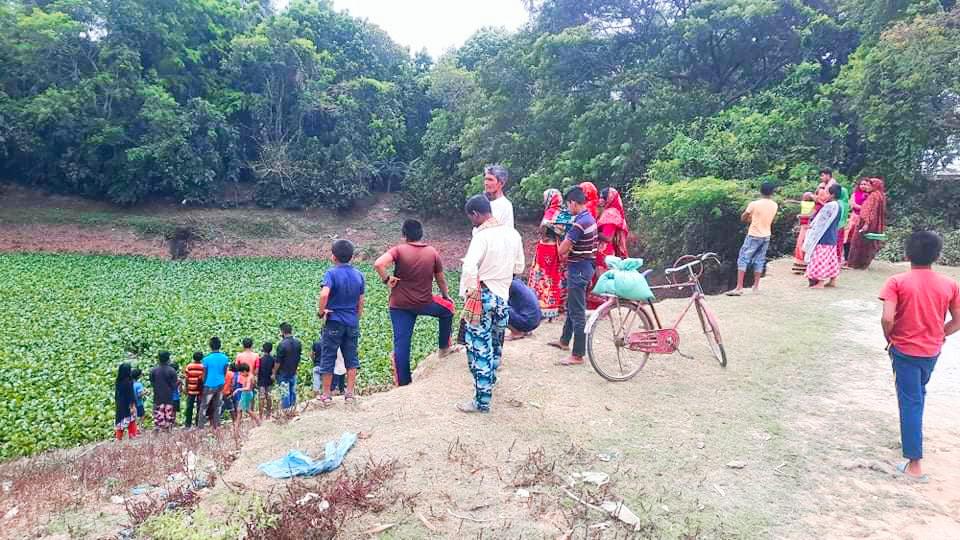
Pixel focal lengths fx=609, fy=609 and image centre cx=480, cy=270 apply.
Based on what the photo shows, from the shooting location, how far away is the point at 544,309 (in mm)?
7082

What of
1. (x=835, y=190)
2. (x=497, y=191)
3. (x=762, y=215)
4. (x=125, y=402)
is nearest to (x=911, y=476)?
(x=497, y=191)

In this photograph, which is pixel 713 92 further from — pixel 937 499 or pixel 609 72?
pixel 937 499

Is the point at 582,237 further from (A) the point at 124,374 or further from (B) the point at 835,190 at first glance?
(A) the point at 124,374

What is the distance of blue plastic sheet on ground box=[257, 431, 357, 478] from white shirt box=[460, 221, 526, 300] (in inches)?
52.8

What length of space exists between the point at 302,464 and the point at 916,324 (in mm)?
3899

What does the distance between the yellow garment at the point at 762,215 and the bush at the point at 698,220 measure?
2.87m

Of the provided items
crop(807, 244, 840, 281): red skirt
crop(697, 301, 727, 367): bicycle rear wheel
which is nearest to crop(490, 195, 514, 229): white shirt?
crop(697, 301, 727, 367): bicycle rear wheel

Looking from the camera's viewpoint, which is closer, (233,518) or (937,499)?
(233,518)

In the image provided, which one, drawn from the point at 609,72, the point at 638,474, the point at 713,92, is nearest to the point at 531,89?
the point at 609,72

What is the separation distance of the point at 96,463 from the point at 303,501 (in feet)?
10.3

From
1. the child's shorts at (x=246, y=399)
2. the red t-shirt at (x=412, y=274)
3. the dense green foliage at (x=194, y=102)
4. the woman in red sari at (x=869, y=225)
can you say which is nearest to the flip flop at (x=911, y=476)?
the red t-shirt at (x=412, y=274)

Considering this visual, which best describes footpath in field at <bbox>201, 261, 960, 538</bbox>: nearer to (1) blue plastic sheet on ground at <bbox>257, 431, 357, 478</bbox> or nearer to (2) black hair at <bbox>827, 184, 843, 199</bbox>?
(1) blue plastic sheet on ground at <bbox>257, 431, 357, 478</bbox>

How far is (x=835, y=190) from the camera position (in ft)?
27.9

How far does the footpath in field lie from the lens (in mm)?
3324
